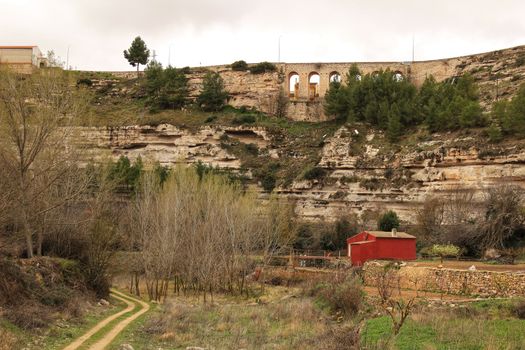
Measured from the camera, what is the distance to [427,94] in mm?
55156

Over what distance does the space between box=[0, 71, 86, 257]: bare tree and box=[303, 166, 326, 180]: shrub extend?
104ft

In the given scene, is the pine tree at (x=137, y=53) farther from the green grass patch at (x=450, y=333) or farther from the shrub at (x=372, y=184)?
the green grass patch at (x=450, y=333)

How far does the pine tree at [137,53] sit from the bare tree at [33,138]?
5181 centimetres

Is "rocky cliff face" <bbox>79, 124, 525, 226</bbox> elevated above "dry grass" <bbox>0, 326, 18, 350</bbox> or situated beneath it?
elevated above

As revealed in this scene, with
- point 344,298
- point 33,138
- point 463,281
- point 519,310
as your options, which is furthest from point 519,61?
point 33,138

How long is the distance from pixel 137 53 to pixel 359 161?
3653 cm

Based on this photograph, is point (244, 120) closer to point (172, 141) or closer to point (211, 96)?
point (211, 96)

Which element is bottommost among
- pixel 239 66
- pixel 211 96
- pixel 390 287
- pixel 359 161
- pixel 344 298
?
pixel 344 298

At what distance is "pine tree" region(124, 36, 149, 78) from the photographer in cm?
7606

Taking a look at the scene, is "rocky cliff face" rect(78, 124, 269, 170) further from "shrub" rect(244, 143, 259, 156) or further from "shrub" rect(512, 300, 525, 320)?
"shrub" rect(512, 300, 525, 320)

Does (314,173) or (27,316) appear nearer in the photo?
(27,316)

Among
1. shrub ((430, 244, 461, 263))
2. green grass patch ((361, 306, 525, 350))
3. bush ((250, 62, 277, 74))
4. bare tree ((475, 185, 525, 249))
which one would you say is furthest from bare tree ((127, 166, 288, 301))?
A: bush ((250, 62, 277, 74))

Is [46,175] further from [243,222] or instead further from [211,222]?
[243,222]

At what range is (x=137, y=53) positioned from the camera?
76.1 meters
